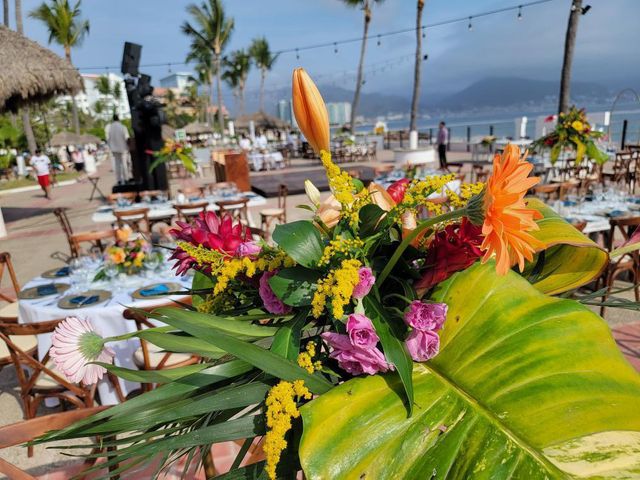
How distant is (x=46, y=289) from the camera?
285cm

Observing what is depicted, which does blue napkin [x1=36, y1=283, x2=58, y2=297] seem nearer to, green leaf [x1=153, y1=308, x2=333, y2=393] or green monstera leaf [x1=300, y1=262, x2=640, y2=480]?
green leaf [x1=153, y1=308, x2=333, y2=393]

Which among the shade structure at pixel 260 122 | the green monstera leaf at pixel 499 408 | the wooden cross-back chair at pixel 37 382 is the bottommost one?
the wooden cross-back chair at pixel 37 382

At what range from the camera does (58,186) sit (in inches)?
603

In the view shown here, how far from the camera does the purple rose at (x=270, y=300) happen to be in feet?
1.92

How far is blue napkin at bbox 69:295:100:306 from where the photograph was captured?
8.36 ft

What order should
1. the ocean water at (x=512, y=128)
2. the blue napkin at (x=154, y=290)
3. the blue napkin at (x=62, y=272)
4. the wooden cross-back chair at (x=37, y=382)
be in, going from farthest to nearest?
the ocean water at (x=512, y=128) < the blue napkin at (x=62, y=272) < the blue napkin at (x=154, y=290) < the wooden cross-back chair at (x=37, y=382)

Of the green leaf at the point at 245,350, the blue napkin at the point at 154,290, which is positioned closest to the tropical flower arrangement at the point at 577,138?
the blue napkin at the point at 154,290

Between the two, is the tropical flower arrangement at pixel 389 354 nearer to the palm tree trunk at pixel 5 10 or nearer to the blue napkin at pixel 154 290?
the blue napkin at pixel 154 290

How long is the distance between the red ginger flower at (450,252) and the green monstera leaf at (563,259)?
0.12m

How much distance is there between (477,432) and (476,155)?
15177mm

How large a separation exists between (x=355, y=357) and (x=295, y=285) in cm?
12

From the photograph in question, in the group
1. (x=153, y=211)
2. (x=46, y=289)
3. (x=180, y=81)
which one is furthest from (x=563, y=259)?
(x=180, y=81)

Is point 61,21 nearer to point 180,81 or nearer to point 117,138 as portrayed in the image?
point 117,138

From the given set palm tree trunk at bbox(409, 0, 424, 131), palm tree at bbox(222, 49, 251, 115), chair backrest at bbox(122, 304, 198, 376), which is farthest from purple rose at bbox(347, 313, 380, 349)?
palm tree at bbox(222, 49, 251, 115)
